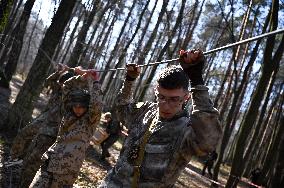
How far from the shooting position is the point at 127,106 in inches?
138

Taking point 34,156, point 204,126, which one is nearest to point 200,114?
point 204,126

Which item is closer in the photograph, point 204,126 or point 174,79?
point 204,126

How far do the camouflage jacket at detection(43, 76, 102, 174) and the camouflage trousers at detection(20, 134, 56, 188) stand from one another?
1.12 metres

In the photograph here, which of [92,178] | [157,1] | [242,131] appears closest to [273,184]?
[242,131]

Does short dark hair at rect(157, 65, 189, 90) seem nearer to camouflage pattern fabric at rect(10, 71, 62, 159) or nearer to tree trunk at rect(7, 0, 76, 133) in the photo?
camouflage pattern fabric at rect(10, 71, 62, 159)

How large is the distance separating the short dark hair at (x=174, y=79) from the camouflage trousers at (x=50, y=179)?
2535 millimetres

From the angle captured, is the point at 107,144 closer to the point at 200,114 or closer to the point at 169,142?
the point at 169,142

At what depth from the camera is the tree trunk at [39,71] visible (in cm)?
927

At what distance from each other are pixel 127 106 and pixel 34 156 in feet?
10.4

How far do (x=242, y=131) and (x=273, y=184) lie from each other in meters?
1.58

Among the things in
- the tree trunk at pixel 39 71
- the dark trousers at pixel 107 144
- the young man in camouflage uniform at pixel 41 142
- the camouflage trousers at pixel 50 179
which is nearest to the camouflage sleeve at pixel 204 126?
the camouflage trousers at pixel 50 179

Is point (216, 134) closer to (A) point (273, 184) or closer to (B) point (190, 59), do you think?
(B) point (190, 59)

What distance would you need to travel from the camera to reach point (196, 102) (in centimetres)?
263

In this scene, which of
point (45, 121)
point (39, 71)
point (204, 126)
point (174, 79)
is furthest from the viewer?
point (39, 71)
